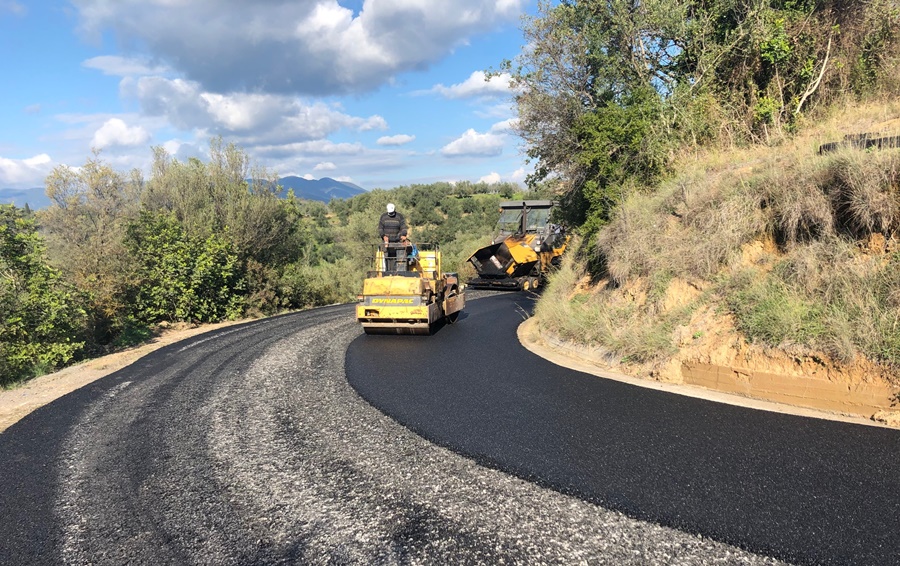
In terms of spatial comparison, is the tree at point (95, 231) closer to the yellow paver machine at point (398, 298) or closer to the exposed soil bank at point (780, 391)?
the yellow paver machine at point (398, 298)

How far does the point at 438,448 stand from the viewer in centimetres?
497

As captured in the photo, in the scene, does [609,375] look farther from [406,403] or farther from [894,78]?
[894,78]

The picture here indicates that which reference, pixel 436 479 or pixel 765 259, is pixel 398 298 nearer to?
pixel 765 259

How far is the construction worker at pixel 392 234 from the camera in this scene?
11695mm

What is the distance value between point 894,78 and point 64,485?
49.2ft

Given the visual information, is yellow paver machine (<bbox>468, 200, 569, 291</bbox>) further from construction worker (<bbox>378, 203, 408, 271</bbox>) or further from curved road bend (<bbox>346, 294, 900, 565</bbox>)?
curved road bend (<bbox>346, 294, 900, 565</bbox>)

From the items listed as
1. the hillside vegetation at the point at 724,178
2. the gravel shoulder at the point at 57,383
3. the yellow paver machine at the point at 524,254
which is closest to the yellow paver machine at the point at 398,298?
the hillside vegetation at the point at 724,178

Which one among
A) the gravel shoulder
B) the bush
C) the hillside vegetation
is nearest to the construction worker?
the hillside vegetation

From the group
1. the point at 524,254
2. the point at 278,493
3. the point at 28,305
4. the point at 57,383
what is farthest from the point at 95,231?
the point at 278,493

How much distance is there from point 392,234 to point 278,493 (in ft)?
26.3

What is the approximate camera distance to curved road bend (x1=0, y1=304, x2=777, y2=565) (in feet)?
11.1

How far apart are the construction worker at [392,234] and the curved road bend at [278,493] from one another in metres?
4.97

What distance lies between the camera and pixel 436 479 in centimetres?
432

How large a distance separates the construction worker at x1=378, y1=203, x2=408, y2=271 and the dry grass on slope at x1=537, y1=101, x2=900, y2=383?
384 centimetres
